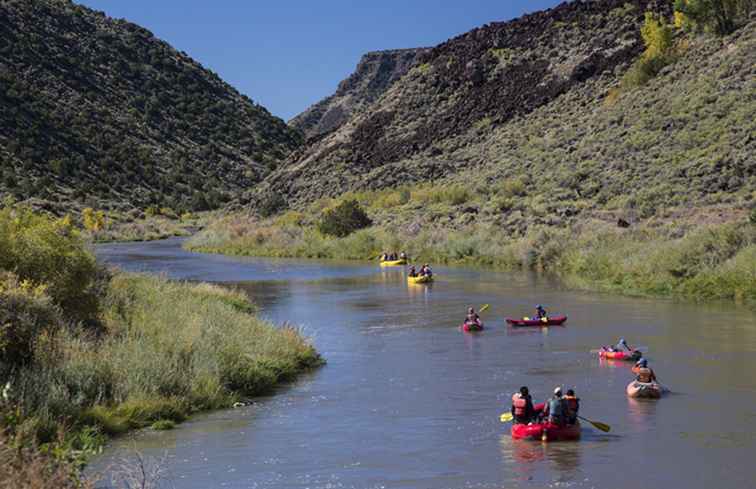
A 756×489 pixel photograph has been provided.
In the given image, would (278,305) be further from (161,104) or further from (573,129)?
(161,104)

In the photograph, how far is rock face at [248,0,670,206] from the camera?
85.4m

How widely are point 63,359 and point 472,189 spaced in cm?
5619

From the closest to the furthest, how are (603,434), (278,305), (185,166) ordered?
(603,434) → (278,305) → (185,166)

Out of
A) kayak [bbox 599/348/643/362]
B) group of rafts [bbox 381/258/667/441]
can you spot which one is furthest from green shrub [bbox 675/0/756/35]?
group of rafts [bbox 381/258/667/441]

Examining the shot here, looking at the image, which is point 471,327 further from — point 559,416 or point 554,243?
point 554,243

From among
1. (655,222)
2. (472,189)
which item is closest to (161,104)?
(472,189)

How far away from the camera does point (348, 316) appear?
107 ft

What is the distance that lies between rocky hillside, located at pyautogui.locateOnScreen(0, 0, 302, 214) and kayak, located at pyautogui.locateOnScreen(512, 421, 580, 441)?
78.0 m

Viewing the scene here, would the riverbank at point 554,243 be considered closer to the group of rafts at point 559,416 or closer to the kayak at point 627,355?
the kayak at point 627,355

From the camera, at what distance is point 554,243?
48406 mm

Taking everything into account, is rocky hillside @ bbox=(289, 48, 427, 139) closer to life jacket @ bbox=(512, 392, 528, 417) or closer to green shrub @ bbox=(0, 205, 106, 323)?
green shrub @ bbox=(0, 205, 106, 323)

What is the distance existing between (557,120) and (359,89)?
4275 inches

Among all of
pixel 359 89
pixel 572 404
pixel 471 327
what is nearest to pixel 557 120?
pixel 471 327

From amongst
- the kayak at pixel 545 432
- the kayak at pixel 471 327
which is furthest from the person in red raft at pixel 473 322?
the kayak at pixel 545 432
